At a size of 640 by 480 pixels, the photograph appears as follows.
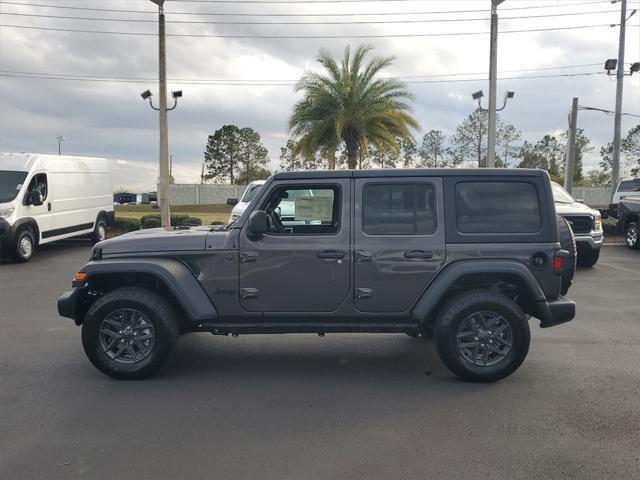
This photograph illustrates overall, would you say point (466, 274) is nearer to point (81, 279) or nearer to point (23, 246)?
point (81, 279)

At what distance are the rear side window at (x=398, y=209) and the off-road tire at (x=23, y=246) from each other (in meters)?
10.4

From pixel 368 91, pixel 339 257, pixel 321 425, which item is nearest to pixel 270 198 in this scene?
pixel 339 257

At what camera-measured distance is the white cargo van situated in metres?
13.0

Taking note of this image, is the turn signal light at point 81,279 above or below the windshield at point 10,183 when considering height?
below

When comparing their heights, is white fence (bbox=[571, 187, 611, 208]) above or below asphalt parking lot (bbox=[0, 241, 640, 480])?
above

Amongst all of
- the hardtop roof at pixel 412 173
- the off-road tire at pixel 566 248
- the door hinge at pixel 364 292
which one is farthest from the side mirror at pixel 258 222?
the off-road tire at pixel 566 248

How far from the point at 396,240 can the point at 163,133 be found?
48.5 ft

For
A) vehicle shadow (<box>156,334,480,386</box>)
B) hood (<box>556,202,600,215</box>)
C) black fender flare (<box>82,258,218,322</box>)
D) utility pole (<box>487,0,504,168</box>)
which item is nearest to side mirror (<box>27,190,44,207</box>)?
vehicle shadow (<box>156,334,480,386</box>)

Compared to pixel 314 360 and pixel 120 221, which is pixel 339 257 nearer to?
pixel 314 360

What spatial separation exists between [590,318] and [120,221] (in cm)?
1557

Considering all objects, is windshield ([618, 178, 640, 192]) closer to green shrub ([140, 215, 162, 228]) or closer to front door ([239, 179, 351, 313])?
green shrub ([140, 215, 162, 228])

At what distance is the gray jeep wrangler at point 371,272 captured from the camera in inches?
200

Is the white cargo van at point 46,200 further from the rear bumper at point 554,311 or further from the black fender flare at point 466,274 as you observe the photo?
the rear bumper at point 554,311

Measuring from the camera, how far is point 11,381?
517 cm
